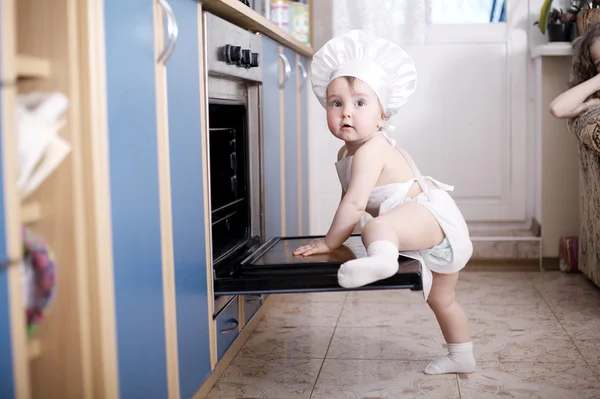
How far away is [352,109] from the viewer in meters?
1.91

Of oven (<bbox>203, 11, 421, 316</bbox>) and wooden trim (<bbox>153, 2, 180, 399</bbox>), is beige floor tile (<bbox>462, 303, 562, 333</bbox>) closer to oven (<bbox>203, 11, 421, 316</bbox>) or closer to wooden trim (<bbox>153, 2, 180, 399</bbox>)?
oven (<bbox>203, 11, 421, 316</bbox>)

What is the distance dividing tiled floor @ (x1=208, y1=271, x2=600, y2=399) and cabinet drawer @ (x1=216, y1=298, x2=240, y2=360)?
0.09 meters

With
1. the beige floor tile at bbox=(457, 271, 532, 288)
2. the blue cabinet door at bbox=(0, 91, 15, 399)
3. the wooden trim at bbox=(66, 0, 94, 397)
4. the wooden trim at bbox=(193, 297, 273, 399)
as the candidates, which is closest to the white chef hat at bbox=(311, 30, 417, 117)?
the wooden trim at bbox=(193, 297, 273, 399)

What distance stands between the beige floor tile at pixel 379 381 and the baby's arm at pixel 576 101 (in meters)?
1.10

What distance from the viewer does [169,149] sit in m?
1.53

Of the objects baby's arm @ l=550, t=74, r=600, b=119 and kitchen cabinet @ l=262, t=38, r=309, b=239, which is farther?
baby's arm @ l=550, t=74, r=600, b=119

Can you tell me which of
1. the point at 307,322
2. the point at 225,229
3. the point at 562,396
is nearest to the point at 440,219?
the point at 562,396

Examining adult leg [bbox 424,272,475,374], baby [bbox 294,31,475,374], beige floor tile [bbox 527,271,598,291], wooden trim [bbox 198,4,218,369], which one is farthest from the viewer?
beige floor tile [bbox 527,271,598,291]

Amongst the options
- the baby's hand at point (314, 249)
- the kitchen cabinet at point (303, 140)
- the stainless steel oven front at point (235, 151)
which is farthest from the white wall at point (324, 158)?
the baby's hand at point (314, 249)

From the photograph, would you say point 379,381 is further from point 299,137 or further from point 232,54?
point 299,137

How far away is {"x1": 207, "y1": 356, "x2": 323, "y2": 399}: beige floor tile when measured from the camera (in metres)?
1.91

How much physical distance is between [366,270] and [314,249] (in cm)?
33

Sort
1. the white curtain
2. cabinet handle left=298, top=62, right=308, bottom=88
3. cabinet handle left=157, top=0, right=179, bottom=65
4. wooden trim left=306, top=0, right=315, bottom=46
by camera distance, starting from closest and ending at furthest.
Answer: cabinet handle left=157, top=0, right=179, bottom=65, cabinet handle left=298, top=62, right=308, bottom=88, the white curtain, wooden trim left=306, top=0, right=315, bottom=46

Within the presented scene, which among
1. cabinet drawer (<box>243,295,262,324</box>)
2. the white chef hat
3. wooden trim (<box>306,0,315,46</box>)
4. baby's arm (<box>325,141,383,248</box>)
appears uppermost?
wooden trim (<box>306,0,315,46</box>)
